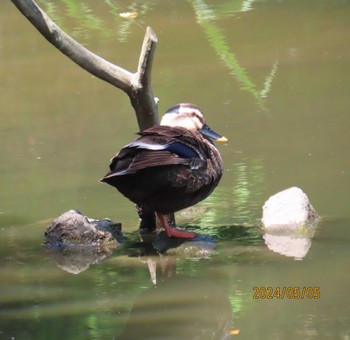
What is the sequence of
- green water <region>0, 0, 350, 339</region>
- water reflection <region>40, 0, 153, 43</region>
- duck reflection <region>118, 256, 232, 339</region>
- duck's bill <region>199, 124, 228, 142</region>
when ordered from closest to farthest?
duck reflection <region>118, 256, 232, 339</region> < green water <region>0, 0, 350, 339</region> < duck's bill <region>199, 124, 228, 142</region> < water reflection <region>40, 0, 153, 43</region>

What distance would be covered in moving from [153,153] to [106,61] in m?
0.81

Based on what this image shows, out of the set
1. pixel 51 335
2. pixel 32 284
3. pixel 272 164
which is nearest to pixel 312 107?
pixel 272 164

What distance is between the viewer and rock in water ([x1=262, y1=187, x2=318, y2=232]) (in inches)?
274

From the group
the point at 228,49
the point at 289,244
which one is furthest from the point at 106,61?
the point at 228,49

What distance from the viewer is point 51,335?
534 cm

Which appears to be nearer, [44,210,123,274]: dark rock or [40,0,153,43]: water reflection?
[44,210,123,274]: dark rock

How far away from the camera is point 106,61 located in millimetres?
6938

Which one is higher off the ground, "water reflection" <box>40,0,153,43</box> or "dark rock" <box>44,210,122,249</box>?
"dark rock" <box>44,210,122,249</box>

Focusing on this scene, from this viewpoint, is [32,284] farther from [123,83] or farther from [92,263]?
[123,83]

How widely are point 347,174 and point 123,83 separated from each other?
2.03m

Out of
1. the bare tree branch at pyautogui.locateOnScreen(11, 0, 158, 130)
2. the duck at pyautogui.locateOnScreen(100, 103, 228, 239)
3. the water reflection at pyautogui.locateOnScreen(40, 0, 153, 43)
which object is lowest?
the water reflection at pyautogui.locateOnScreen(40, 0, 153, 43)

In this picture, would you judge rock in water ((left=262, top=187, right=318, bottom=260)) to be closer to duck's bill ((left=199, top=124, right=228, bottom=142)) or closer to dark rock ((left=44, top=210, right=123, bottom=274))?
duck's bill ((left=199, top=124, right=228, bottom=142))
